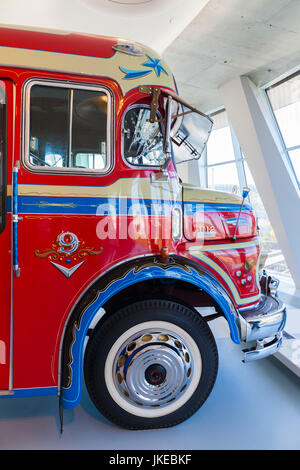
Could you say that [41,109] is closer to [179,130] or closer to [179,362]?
[179,130]

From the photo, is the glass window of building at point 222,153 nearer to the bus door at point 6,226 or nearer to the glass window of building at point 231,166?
the glass window of building at point 231,166

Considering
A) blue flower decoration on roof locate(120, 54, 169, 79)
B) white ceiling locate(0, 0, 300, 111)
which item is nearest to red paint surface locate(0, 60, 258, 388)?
blue flower decoration on roof locate(120, 54, 169, 79)

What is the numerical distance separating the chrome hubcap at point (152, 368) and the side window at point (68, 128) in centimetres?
117

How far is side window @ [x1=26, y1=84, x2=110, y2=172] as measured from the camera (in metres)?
2.04

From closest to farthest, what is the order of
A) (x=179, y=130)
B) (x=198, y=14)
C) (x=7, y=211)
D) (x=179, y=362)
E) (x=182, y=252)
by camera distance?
(x=7, y=211)
(x=179, y=362)
(x=182, y=252)
(x=179, y=130)
(x=198, y=14)

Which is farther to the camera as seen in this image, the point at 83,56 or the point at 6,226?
the point at 83,56

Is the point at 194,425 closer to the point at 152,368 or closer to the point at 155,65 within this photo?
the point at 152,368

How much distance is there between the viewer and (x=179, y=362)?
2199mm

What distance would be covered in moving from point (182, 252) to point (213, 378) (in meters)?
→ 0.91

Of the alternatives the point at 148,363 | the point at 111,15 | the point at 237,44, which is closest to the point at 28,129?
the point at 148,363

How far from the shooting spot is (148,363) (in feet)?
7.09

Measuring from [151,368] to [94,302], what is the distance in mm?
596

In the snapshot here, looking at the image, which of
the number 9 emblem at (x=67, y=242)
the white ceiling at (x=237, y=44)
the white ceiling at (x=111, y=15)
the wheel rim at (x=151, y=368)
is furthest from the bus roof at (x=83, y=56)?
the white ceiling at (x=237, y=44)

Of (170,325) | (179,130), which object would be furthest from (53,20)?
(170,325)
